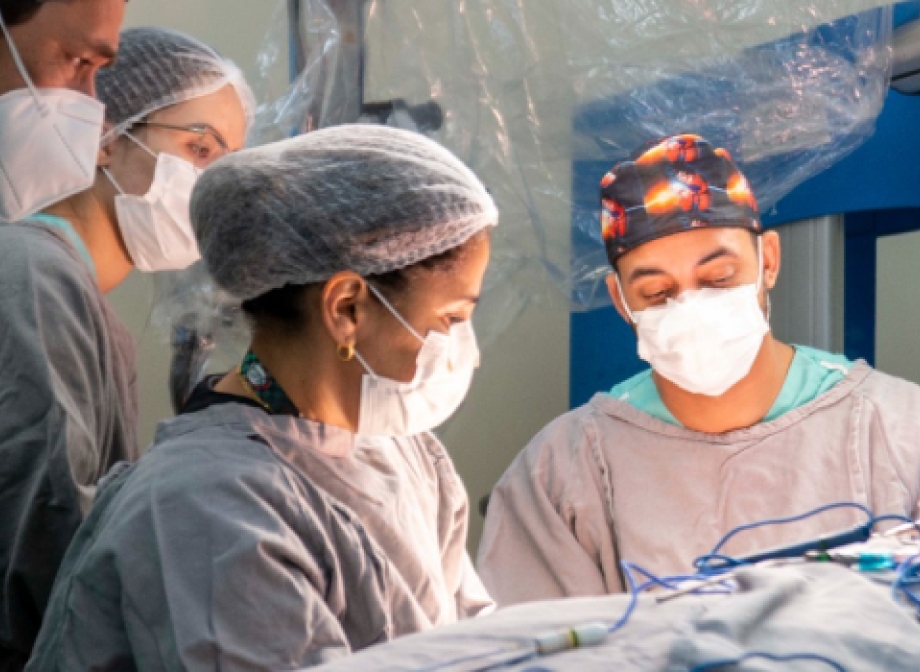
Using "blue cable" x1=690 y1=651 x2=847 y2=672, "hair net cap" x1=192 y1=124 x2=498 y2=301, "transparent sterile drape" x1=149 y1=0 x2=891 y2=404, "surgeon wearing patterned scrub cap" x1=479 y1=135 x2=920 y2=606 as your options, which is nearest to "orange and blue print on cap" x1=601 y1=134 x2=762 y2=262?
"surgeon wearing patterned scrub cap" x1=479 y1=135 x2=920 y2=606

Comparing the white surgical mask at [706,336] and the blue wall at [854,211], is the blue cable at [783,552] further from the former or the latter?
the blue wall at [854,211]

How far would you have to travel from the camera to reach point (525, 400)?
4160 mm

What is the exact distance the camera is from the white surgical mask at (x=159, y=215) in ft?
6.89

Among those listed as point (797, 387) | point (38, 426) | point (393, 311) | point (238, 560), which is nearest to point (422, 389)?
point (393, 311)

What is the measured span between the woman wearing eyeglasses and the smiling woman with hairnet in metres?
0.29

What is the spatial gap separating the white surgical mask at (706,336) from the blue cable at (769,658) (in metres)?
1.31

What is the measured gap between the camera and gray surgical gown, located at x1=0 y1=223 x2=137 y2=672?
1670mm


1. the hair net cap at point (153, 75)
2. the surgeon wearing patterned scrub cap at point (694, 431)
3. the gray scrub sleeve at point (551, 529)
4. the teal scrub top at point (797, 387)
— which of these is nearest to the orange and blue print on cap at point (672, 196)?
the surgeon wearing patterned scrub cap at point (694, 431)

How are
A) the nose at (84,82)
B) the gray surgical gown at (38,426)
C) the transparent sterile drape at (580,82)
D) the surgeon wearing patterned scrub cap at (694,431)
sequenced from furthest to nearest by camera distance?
the transparent sterile drape at (580,82), the surgeon wearing patterned scrub cap at (694,431), the nose at (84,82), the gray surgical gown at (38,426)

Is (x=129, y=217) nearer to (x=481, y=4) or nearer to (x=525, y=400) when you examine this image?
(x=481, y=4)

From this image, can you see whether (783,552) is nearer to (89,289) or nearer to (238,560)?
(238,560)

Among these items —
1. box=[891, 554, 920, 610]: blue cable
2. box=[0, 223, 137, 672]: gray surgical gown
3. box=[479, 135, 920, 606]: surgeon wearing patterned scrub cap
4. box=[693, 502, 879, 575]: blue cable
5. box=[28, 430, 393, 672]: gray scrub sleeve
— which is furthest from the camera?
box=[479, 135, 920, 606]: surgeon wearing patterned scrub cap

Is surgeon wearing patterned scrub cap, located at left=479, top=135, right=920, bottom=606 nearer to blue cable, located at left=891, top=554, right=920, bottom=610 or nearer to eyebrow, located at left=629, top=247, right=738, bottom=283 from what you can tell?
eyebrow, located at left=629, top=247, right=738, bottom=283

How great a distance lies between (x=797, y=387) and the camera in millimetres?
2152
